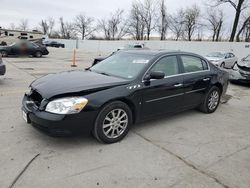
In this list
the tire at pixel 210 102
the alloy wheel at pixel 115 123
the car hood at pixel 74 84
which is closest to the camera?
the car hood at pixel 74 84

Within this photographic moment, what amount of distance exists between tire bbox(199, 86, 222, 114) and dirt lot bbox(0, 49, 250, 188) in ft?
2.37

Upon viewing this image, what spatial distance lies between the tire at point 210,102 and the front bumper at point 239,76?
4.66 metres

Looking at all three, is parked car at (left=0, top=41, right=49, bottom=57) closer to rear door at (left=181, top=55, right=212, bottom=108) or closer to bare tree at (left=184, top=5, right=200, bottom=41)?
rear door at (left=181, top=55, right=212, bottom=108)

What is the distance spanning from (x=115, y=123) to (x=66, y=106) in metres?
0.84

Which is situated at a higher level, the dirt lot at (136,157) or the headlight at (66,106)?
the headlight at (66,106)

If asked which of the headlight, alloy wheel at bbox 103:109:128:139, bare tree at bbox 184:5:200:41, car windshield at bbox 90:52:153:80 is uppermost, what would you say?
bare tree at bbox 184:5:200:41

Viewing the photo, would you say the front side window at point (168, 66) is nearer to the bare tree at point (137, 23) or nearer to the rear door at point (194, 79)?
the rear door at point (194, 79)

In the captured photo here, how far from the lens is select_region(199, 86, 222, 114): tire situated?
5.28 meters

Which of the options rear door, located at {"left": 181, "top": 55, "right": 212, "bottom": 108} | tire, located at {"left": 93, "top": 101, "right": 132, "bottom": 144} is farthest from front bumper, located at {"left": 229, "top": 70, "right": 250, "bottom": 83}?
tire, located at {"left": 93, "top": 101, "right": 132, "bottom": 144}

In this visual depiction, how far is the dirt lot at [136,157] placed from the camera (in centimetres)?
268

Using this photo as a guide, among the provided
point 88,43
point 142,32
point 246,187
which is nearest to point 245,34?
point 142,32

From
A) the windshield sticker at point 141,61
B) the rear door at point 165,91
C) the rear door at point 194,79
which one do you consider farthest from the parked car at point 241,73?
the windshield sticker at point 141,61

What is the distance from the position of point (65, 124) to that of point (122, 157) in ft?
2.99

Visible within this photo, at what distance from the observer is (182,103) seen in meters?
4.65
